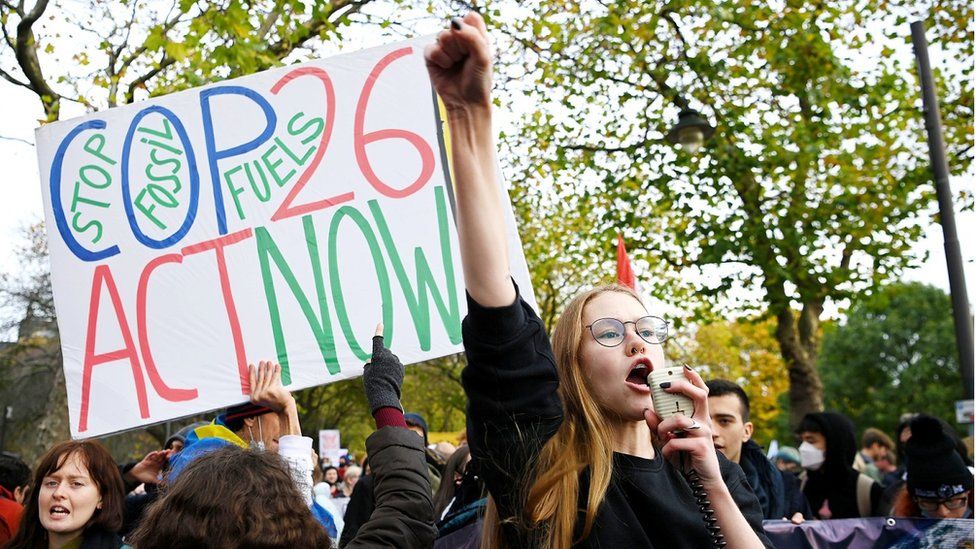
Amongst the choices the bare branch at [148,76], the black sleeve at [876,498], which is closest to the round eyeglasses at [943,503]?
the black sleeve at [876,498]

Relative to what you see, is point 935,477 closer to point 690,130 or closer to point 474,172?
point 474,172

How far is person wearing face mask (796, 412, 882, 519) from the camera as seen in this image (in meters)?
5.52

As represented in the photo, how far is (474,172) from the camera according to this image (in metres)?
1.78

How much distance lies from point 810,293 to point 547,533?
34.6 feet

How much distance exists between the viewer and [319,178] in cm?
351

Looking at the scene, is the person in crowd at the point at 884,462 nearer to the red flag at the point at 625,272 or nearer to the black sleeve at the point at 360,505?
the black sleeve at the point at 360,505

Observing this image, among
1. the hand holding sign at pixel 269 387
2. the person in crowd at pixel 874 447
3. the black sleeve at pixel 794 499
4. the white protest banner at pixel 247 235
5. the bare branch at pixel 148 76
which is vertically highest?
the bare branch at pixel 148 76

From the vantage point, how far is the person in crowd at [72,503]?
3254 mm

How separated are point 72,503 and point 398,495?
160 centimetres

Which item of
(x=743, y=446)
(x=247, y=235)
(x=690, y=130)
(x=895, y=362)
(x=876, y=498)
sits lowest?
(x=895, y=362)

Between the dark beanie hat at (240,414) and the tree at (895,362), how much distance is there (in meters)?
46.4

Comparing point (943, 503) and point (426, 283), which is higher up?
point (426, 283)

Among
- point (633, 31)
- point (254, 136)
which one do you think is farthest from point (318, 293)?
point (633, 31)

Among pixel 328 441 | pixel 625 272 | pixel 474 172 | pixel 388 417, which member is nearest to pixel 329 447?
pixel 328 441
